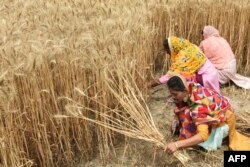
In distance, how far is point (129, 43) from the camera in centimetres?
320

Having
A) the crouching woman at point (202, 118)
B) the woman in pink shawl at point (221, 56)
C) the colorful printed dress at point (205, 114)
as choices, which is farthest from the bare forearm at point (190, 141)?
→ the woman in pink shawl at point (221, 56)

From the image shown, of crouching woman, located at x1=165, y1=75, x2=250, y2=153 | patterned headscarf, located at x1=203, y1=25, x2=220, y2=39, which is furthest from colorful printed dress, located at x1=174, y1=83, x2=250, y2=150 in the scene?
patterned headscarf, located at x1=203, y1=25, x2=220, y2=39

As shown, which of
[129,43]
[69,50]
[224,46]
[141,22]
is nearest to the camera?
[69,50]

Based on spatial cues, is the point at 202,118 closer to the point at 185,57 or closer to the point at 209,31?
the point at 185,57

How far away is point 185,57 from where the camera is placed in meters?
3.67

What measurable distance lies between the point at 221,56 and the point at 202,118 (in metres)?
→ 1.55

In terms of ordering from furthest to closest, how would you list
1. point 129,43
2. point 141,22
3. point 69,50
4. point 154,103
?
point 154,103, point 141,22, point 129,43, point 69,50

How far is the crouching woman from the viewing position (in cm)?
278

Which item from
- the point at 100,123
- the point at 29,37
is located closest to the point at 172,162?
the point at 100,123

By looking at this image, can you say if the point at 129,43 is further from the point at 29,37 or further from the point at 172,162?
the point at 172,162

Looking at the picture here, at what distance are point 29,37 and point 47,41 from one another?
293 millimetres

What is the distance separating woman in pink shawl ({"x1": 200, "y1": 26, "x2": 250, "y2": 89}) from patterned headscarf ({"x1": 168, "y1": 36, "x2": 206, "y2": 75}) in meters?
0.53

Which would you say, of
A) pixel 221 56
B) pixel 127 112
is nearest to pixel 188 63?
pixel 221 56

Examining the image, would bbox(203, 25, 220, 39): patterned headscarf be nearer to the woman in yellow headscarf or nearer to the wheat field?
the woman in yellow headscarf
